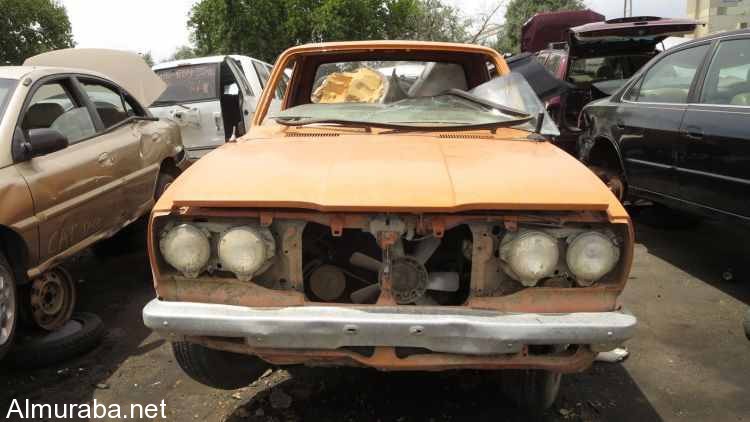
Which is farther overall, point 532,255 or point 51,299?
point 51,299

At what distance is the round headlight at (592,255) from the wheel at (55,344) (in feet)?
9.35

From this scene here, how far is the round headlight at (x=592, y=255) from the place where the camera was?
2127mm

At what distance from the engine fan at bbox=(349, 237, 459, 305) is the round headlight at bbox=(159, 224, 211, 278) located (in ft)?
2.05

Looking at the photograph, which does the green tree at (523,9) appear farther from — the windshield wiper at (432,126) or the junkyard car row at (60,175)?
the windshield wiper at (432,126)

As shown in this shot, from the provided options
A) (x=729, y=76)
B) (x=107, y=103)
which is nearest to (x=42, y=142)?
(x=107, y=103)

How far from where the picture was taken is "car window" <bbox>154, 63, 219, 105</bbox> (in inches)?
296

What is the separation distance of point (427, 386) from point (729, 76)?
3110mm

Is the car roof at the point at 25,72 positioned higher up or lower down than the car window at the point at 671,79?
higher up

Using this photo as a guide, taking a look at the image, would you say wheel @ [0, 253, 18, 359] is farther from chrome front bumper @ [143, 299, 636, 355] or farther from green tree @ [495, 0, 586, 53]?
green tree @ [495, 0, 586, 53]

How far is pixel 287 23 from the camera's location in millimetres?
24562

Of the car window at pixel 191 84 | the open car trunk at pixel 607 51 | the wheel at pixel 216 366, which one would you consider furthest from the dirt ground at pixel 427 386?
the car window at pixel 191 84

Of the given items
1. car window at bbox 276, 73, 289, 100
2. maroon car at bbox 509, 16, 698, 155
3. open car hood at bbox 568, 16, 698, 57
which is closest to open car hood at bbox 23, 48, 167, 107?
car window at bbox 276, 73, 289, 100

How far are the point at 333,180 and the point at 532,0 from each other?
39.9 meters

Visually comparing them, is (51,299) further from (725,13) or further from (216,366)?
(725,13)
